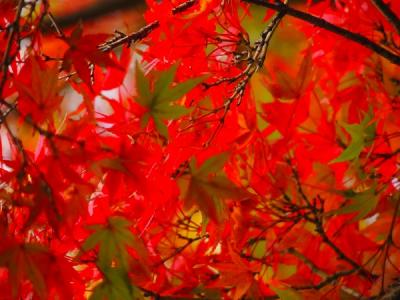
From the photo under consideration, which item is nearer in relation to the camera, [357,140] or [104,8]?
[357,140]

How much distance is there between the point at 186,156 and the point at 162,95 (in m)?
0.14

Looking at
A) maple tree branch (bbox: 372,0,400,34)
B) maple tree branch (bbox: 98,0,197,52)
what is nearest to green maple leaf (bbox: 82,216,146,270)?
maple tree branch (bbox: 98,0,197,52)

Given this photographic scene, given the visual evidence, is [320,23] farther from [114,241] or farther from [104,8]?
[104,8]

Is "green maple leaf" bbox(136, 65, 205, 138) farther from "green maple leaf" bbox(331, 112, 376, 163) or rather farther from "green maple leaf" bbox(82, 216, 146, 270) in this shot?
"green maple leaf" bbox(331, 112, 376, 163)

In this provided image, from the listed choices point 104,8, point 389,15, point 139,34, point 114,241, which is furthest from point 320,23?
point 104,8

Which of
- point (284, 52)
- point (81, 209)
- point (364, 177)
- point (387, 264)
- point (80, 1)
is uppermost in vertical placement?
point (80, 1)

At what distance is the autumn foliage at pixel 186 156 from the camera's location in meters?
0.79

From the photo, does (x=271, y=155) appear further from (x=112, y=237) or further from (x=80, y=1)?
(x=80, y=1)

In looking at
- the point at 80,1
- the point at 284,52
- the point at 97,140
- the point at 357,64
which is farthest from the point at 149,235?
the point at 284,52

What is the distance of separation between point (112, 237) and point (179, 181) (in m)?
0.11

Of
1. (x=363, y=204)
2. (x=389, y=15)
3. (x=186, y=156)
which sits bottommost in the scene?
(x=363, y=204)

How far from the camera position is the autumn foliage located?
792 millimetres

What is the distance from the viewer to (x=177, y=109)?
0.82 m

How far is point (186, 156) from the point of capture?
0.93 m
